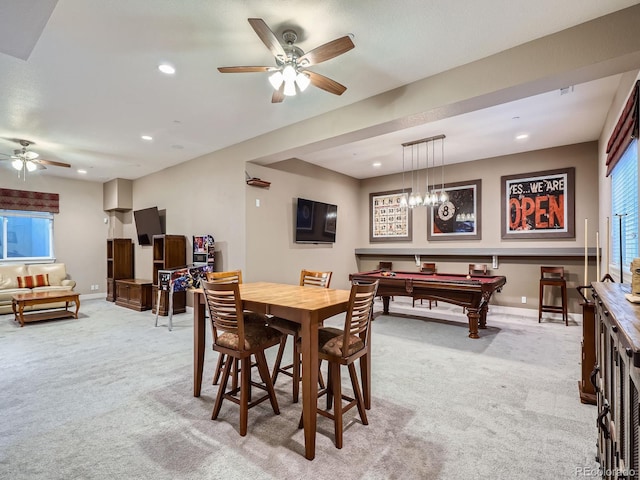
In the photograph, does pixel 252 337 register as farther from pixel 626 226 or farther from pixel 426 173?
pixel 426 173

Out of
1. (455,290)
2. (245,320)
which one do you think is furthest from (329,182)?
(245,320)

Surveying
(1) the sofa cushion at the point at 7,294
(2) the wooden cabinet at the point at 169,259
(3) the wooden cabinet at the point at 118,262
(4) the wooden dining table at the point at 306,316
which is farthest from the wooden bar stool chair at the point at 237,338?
(3) the wooden cabinet at the point at 118,262

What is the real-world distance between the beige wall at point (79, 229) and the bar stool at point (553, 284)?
964cm

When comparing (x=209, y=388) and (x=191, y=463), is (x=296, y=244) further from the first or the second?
(x=191, y=463)

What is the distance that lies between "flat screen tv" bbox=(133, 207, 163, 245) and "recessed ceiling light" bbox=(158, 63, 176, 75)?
436cm

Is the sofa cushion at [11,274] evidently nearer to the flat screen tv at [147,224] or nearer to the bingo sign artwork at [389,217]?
the flat screen tv at [147,224]

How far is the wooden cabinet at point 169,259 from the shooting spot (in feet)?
19.5

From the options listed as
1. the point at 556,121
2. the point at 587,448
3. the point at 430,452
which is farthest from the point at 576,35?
the point at 430,452

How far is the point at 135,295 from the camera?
22.0ft

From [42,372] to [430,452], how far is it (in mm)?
3734

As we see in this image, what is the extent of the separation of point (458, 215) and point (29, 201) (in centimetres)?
922

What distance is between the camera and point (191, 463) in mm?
1896

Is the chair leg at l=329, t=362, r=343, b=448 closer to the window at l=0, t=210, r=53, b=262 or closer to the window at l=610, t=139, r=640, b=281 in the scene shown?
the window at l=610, t=139, r=640, b=281

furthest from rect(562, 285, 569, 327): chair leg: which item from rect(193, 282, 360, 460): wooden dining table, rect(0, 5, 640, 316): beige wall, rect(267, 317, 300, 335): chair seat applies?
rect(267, 317, 300, 335): chair seat
